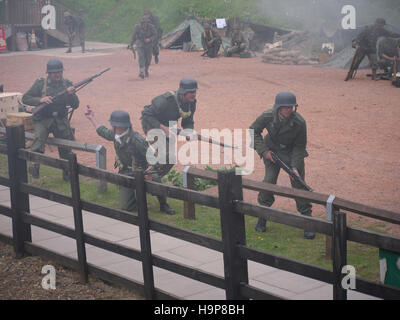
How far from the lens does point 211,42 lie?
2869 cm

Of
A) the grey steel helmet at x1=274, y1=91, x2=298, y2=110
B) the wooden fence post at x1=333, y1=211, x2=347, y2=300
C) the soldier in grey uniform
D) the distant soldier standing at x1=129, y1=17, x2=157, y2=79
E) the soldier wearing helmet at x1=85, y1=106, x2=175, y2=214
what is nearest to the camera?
the wooden fence post at x1=333, y1=211, x2=347, y2=300

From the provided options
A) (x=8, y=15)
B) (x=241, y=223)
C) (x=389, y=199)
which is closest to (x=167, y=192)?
(x=241, y=223)

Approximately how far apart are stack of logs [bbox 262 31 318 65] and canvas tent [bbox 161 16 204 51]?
154 inches

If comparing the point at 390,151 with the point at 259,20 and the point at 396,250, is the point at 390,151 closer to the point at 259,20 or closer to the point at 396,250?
the point at 396,250

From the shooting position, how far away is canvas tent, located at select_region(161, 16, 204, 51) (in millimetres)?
31953

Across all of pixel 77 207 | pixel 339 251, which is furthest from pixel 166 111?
pixel 339 251

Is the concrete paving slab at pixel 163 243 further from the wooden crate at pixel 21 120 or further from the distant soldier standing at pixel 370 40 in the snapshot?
the distant soldier standing at pixel 370 40

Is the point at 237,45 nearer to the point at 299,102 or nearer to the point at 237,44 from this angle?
the point at 237,44

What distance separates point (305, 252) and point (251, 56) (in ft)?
76.6

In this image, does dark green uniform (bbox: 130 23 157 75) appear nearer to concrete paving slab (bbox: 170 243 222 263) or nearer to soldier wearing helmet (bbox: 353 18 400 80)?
soldier wearing helmet (bbox: 353 18 400 80)

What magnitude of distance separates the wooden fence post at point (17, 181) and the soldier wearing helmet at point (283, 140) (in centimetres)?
279

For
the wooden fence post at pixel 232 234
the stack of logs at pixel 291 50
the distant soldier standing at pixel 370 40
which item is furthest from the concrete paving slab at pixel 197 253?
the stack of logs at pixel 291 50

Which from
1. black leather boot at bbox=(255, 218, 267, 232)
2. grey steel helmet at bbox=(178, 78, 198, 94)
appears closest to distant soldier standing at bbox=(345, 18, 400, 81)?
grey steel helmet at bbox=(178, 78, 198, 94)

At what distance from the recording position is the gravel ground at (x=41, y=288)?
5617mm
